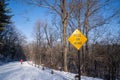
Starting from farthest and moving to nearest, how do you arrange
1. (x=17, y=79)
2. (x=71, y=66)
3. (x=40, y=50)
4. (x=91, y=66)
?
(x=40, y=50)
(x=71, y=66)
(x=91, y=66)
(x=17, y=79)

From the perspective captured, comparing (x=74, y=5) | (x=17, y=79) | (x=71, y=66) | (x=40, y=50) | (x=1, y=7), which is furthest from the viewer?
(x=40, y=50)

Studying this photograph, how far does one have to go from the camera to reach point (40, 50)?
155ft

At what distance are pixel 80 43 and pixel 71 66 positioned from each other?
19.6 meters

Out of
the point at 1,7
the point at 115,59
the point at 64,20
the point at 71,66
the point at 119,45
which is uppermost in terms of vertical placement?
the point at 1,7

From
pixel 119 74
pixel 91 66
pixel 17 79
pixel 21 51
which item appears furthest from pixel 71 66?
pixel 21 51

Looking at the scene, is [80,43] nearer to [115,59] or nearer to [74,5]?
[74,5]

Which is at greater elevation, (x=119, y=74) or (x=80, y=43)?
(x=80, y=43)

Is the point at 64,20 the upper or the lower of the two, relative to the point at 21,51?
upper

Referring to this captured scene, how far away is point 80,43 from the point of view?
854 cm

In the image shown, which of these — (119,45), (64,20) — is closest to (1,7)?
(64,20)

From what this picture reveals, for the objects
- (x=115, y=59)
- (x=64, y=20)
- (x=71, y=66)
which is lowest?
(x=71, y=66)

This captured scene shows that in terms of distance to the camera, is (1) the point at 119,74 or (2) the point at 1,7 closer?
(1) the point at 119,74

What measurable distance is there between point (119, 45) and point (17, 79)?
12421mm

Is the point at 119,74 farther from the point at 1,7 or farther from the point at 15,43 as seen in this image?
the point at 15,43
